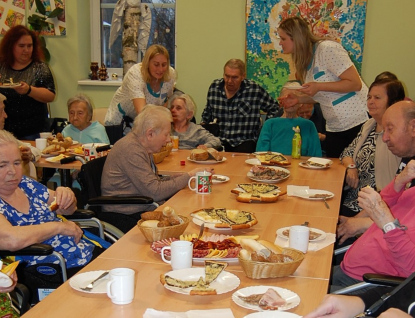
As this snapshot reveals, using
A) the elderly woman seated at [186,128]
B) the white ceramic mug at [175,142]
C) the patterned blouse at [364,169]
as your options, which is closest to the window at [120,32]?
the elderly woman seated at [186,128]

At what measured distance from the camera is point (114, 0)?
263 inches

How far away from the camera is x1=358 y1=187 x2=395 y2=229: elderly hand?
2.00 metres

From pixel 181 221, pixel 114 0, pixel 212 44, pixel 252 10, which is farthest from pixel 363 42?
pixel 181 221

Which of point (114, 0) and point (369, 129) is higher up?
point (114, 0)

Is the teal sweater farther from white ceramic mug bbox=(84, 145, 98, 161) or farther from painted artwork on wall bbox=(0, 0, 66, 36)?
painted artwork on wall bbox=(0, 0, 66, 36)

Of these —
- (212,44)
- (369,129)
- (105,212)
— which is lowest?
(105,212)

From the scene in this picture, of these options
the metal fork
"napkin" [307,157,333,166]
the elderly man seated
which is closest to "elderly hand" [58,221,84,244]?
the metal fork

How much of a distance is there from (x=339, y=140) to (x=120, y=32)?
11.6 ft

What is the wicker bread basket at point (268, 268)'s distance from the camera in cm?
173

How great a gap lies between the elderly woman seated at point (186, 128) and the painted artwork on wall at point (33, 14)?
258 cm

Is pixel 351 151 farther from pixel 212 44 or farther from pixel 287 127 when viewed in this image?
pixel 212 44

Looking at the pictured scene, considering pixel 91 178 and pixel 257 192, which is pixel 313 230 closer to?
pixel 257 192

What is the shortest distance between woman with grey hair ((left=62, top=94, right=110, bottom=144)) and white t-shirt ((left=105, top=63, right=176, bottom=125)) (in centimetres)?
42

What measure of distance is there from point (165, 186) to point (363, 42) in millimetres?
3538
